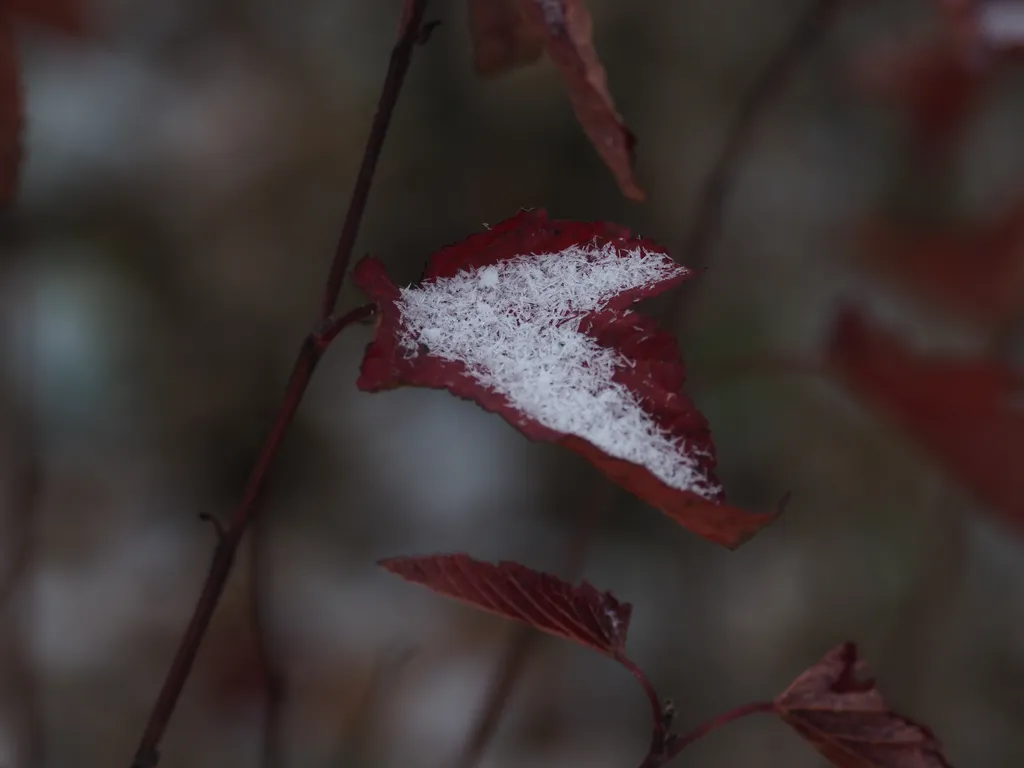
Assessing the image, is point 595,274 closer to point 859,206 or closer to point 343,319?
point 343,319

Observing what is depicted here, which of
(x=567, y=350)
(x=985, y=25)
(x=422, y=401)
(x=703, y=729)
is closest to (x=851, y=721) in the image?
(x=703, y=729)

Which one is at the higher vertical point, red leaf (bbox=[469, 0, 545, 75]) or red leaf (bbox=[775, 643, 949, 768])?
red leaf (bbox=[469, 0, 545, 75])

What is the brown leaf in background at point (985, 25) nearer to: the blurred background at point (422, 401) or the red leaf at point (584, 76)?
the red leaf at point (584, 76)

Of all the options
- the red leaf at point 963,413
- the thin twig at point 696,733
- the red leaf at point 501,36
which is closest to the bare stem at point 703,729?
the thin twig at point 696,733

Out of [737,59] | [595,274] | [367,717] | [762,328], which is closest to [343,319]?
[595,274]

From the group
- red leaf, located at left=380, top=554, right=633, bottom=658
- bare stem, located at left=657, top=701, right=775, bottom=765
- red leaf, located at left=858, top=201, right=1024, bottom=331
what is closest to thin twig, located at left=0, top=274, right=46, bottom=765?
red leaf, located at left=380, top=554, right=633, bottom=658

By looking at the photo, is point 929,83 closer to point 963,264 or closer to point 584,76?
point 963,264

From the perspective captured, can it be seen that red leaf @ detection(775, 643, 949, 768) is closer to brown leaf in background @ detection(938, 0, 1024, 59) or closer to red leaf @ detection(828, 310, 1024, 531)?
red leaf @ detection(828, 310, 1024, 531)
